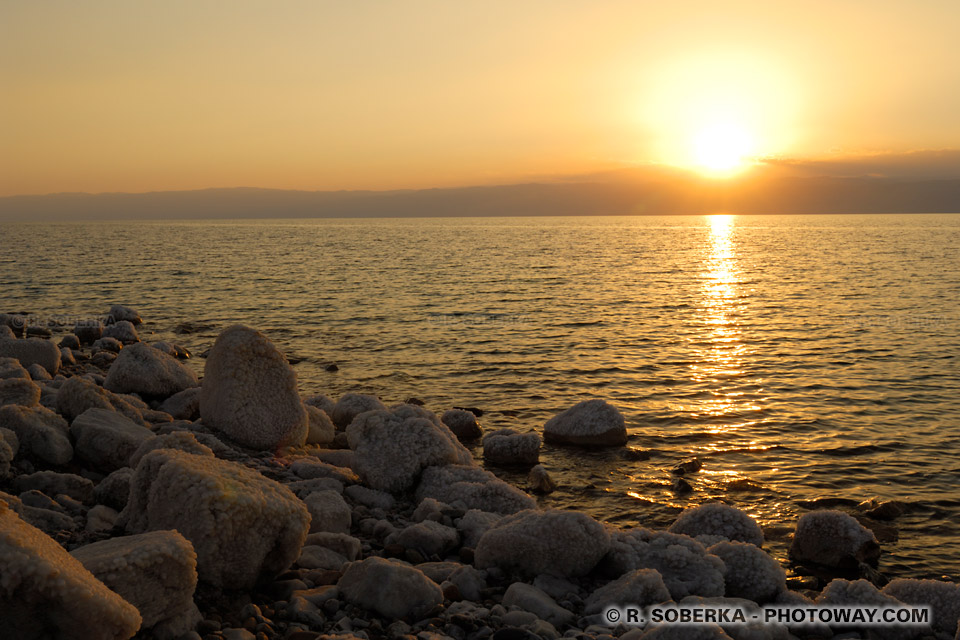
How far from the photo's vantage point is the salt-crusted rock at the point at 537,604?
19.6 ft

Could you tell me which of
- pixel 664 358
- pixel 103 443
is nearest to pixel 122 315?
pixel 664 358

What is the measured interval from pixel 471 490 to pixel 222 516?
4.44 meters

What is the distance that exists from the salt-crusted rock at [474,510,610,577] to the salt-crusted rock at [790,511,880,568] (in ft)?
12.1

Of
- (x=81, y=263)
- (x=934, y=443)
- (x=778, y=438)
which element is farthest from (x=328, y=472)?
(x=81, y=263)

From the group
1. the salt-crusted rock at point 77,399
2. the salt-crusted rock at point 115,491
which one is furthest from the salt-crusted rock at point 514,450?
the salt-crusted rock at point 115,491

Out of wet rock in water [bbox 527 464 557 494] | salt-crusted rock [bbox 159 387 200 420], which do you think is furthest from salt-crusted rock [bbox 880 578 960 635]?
salt-crusted rock [bbox 159 387 200 420]

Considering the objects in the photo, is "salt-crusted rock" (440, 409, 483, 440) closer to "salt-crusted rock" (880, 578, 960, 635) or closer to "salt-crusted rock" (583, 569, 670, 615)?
"salt-crusted rock" (583, 569, 670, 615)

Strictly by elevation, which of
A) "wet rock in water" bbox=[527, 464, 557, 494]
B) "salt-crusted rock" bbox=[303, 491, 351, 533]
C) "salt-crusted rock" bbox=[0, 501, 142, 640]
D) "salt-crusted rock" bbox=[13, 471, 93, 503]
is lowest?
"wet rock in water" bbox=[527, 464, 557, 494]

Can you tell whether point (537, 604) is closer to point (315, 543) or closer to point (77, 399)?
point (315, 543)

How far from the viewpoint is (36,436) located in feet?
26.5

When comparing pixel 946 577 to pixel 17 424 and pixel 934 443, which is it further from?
pixel 17 424

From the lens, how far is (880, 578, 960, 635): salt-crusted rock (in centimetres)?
671

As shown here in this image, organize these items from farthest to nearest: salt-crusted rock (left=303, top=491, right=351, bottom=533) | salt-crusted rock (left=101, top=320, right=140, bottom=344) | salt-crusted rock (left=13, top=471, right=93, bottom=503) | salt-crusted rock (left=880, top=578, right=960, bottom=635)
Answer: salt-crusted rock (left=101, top=320, right=140, bottom=344) < salt-crusted rock (left=303, top=491, right=351, bottom=533) < salt-crusted rock (left=13, top=471, right=93, bottom=503) < salt-crusted rock (left=880, top=578, right=960, bottom=635)

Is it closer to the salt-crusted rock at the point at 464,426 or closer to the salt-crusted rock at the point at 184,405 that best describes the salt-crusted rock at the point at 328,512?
the salt-crusted rock at the point at 184,405
